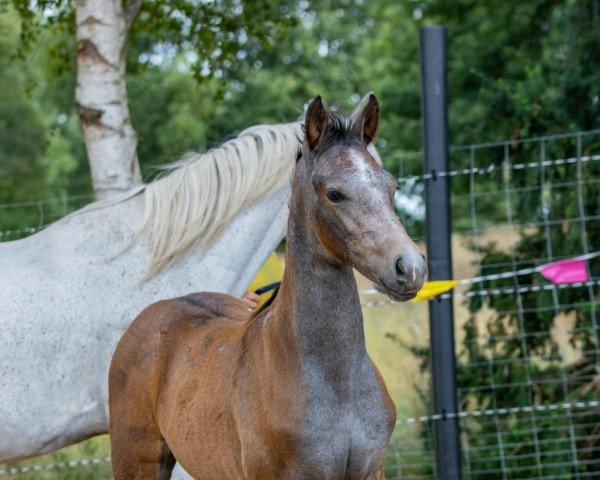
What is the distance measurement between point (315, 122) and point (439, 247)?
2.19 m

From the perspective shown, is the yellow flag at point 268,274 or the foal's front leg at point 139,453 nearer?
the foal's front leg at point 139,453

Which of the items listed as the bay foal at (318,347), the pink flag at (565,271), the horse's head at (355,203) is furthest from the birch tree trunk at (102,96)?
the horse's head at (355,203)

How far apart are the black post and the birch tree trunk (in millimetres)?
1567

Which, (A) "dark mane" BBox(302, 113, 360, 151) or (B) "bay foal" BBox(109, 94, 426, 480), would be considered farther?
(A) "dark mane" BBox(302, 113, 360, 151)

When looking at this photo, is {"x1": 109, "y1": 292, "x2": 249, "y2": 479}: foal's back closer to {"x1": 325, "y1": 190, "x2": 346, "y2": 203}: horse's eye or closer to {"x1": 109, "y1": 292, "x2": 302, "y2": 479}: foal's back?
{"x1": 109, "y1": 292, "x2": 302, "y2": 479}: foal's back

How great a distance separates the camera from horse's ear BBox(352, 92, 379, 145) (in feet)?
9.11

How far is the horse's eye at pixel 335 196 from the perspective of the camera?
260cm

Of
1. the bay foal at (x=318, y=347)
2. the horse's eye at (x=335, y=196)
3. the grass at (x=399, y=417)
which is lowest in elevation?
the grass at (x=399, y=417)

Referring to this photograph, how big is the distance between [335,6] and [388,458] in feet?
61.2

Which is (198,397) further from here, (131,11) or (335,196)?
(131,11)

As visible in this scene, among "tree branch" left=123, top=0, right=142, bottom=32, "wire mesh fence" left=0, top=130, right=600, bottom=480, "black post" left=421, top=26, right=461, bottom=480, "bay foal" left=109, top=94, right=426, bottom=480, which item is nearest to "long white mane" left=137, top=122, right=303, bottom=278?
"black post" left=421, top=26, right=461, bottom=480

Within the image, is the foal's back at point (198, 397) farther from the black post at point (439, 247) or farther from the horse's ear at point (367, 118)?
the black post at point (439, 247)

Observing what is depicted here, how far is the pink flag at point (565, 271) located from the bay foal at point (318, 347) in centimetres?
241

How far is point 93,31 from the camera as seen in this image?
16.4 ft
